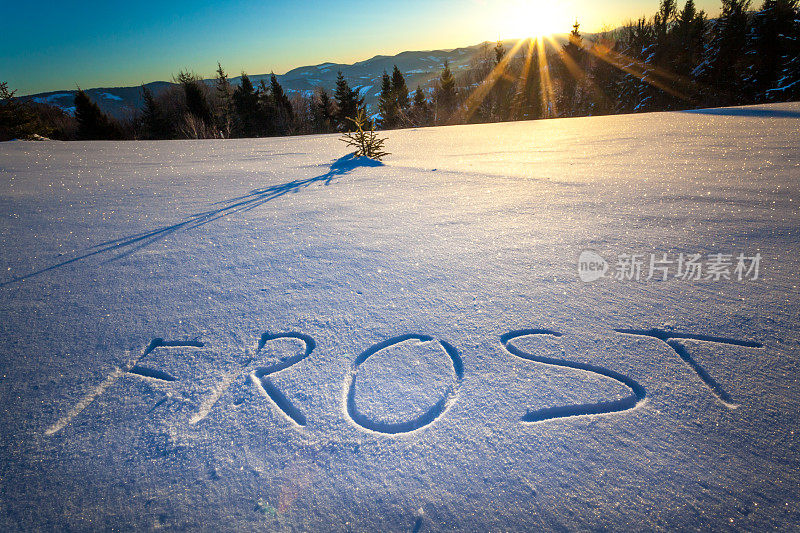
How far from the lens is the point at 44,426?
92cm

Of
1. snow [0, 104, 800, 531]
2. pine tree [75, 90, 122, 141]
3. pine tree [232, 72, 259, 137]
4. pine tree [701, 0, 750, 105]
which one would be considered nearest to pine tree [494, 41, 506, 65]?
pine tree [701, 0, 750, 105]

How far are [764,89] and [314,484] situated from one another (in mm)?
30250

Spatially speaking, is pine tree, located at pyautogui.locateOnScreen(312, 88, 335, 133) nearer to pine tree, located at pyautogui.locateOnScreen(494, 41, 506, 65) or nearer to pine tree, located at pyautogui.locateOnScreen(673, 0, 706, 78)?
pine tree, located at pyautogui.locateOnScreen(494, 41, 506, 65)

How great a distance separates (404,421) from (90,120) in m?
33.4

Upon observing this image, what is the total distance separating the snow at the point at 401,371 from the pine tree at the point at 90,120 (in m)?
29.9

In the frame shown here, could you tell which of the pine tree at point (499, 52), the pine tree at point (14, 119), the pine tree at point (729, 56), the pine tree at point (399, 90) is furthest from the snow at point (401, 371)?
the pine tree at point (499, 52)

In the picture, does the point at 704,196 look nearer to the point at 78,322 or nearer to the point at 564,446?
the point at 564,446

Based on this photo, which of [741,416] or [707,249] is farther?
[707,249]

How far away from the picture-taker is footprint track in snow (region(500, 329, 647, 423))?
886 millimetres

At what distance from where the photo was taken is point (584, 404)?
92 cm

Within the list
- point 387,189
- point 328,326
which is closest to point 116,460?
point 328,326

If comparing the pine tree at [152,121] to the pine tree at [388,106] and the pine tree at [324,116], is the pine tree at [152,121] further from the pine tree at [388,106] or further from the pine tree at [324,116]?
the pine tree at [388,106]

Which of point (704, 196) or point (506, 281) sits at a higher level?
point (704, 196)

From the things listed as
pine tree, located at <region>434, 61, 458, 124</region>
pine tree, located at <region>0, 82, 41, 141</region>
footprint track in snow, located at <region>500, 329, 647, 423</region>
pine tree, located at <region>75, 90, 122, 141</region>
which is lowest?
footprint track in snow, located at <region>500, 329, 647, 423</region>
